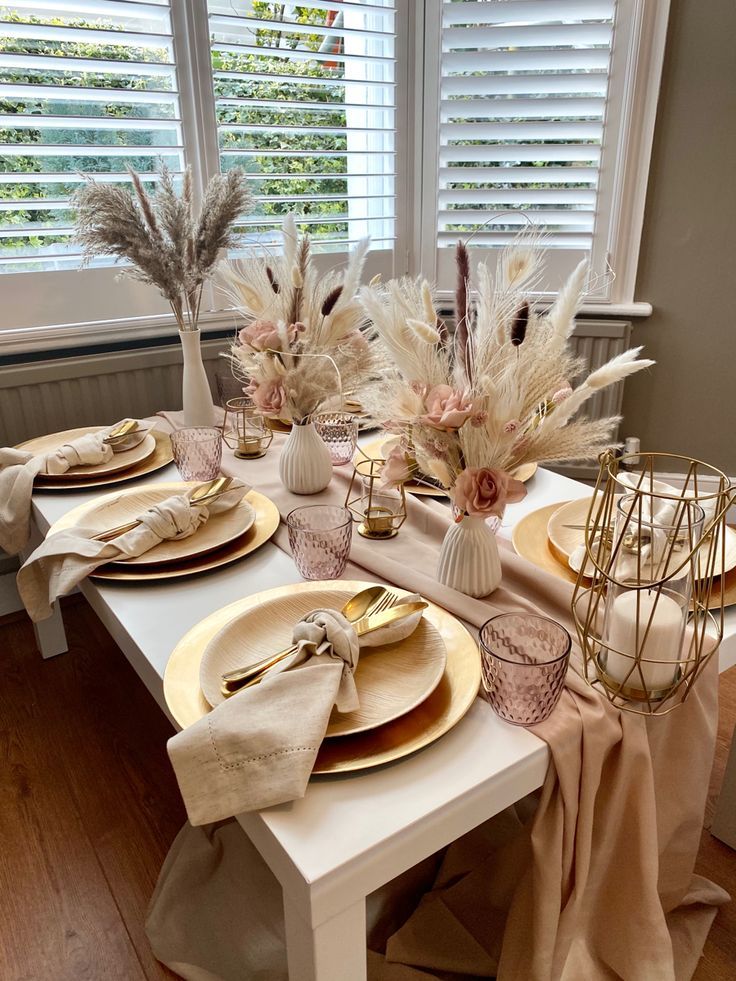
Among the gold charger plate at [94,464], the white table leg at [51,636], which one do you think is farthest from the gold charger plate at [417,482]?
the white table leg at [51,636]

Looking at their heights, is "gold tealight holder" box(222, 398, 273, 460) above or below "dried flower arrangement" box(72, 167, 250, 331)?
below

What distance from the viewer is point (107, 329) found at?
2.10m

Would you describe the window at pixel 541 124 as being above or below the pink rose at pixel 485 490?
above

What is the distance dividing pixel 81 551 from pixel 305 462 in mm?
425

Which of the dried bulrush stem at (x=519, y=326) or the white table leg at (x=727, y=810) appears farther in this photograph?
the white table leg at (x=727, y=810)

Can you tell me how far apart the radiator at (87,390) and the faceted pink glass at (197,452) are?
846mm

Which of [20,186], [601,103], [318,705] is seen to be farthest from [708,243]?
[318,705]

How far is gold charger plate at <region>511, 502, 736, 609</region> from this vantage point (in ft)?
3.17

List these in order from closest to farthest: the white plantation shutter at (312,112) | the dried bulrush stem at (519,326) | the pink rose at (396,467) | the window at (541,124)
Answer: the dried bulrush stem at (519,326), the pink rose at (396,467), the white plantation shutter at (312,112), the window at (541,124)

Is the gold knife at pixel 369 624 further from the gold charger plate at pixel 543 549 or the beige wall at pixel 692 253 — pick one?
the beige wall at pixel 692 253

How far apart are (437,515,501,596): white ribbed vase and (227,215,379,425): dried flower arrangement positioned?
1.18ft

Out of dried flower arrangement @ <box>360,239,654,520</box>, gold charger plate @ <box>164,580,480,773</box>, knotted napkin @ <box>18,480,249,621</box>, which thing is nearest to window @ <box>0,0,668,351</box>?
knotted napkin @ <box>18,480,249,621</box>

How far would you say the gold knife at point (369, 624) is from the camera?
763mm

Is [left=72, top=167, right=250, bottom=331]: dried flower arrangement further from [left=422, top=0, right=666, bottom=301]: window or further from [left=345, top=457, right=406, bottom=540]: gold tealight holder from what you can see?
[left=422, top=0, right=666, bottom=301]: window
